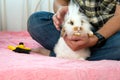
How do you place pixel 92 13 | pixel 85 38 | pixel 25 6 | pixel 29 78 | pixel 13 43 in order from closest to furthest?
pixel 29 78 < pixel 85 38 < pixel 92 13 < pixel 13 43 < pixel 25 6

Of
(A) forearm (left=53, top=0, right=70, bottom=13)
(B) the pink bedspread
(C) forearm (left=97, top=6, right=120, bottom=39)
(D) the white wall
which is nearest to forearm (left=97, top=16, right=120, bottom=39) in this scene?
(C) forearm (left=97, top=6, right=120, bottom=39)

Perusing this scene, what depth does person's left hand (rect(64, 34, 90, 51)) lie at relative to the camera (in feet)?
3.28

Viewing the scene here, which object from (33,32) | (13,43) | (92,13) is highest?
(92,13)

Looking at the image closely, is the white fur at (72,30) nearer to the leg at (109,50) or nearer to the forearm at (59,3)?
the leg at (109,50)

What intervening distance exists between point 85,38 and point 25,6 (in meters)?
1.02

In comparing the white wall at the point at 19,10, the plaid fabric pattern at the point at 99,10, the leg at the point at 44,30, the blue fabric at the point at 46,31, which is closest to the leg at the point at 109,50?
the blue fabric at the point at 46,31

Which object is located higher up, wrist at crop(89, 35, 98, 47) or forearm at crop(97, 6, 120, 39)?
forearm at crop(97, 6, 120, 39)

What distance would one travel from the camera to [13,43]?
1427 millimetres

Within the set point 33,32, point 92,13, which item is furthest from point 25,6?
point 92,13

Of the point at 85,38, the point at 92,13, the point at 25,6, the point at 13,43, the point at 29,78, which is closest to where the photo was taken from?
the point at 29,78

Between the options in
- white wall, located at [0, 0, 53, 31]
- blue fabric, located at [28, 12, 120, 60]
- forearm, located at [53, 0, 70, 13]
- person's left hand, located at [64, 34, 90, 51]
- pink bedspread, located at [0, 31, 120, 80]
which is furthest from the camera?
white wall, located at [0, 0, 53, 31]

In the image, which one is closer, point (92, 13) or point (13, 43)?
point (92, 13)

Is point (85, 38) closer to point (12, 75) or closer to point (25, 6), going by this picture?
point (12, 75)

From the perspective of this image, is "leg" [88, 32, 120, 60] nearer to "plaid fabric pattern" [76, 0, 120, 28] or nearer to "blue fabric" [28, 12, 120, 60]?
"blue fabric" [28, 12, 120, 60]
